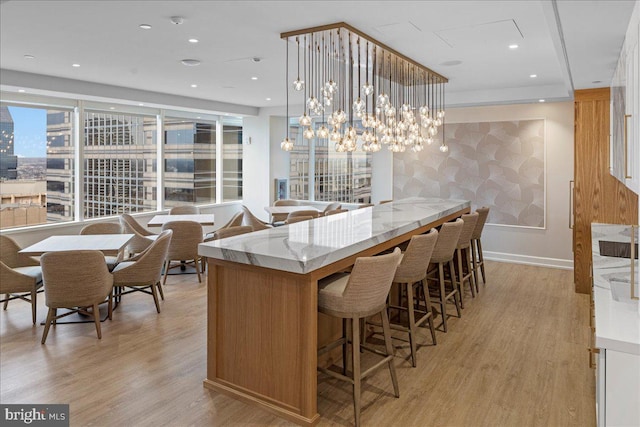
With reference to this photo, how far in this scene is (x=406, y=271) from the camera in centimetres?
358

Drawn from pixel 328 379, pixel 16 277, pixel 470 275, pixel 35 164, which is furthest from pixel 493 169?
pixel 35 164

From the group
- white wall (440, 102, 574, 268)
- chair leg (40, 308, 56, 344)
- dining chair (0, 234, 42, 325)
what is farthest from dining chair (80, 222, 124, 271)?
white wall (440, 102, 574, 268)

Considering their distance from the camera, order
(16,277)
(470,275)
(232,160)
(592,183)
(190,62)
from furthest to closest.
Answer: (232,160) → (592,183) → (190,62) → (470,275) → (16,277)

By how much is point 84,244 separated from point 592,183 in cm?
588

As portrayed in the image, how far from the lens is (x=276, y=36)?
4.39 m

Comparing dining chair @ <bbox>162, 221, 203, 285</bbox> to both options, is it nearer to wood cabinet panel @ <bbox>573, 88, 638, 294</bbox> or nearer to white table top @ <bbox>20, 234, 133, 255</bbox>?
white table top @ <bbox>20, 234, 133, 255</bbox>

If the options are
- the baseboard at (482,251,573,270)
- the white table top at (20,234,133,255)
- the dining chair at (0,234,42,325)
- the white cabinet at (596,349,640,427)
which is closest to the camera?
the white cabinet at (596,349,640,427)

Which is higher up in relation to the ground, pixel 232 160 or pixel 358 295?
pixel 232 160

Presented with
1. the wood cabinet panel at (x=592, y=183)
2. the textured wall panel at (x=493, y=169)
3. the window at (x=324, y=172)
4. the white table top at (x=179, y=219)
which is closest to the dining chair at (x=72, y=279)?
the white table top at (x=179, y=219)

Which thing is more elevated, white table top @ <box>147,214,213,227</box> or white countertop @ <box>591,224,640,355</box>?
white table top @ <box>147,214,213,227</box>

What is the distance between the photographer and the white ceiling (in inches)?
137

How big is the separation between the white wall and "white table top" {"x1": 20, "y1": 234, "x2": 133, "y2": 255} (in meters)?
5.90

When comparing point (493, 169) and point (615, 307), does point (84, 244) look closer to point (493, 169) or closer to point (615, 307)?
point (615, 307)

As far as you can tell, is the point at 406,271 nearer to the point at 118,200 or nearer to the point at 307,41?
the point at 307,41
